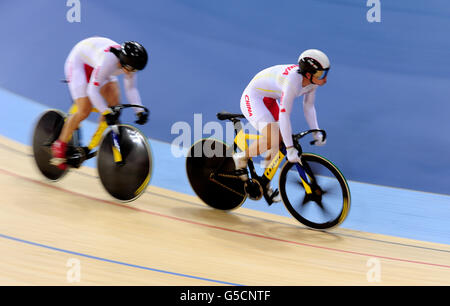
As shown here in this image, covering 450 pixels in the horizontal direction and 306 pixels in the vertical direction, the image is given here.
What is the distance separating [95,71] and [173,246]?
1206 millimetres

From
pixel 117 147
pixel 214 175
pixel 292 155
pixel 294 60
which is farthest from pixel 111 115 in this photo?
pixel 294 60

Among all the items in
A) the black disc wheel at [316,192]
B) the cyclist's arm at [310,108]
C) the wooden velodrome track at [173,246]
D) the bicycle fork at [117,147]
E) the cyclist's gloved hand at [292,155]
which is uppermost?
the cyclist's arm at [310,108]

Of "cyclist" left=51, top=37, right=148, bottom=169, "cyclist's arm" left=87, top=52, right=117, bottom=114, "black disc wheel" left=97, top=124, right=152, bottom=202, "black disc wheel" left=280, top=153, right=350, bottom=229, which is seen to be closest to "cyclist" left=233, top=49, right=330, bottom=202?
"black disc wheel" left=280, top=153, right=350, bottom=229

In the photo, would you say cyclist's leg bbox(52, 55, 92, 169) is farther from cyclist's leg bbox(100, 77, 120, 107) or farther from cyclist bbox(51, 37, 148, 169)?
cyclist's leg bbox(100, 77, 120, 107)

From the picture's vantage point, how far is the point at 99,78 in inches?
124

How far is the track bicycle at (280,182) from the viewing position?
3027mm

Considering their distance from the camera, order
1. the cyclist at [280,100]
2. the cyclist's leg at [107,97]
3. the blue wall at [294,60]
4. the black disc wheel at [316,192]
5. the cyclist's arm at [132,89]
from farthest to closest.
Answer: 1. the blue wall at [294,60]
2. the cyclist's leg at [107,97]
3. the cyclist's arm at [132,89]
4. the black disc wheel at [316,192]
5. the cyclist at [280,100]

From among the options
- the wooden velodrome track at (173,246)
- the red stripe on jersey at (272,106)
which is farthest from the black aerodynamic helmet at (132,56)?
the wooden velodrome track at (173,246)

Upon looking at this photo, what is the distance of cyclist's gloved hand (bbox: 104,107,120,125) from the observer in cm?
315

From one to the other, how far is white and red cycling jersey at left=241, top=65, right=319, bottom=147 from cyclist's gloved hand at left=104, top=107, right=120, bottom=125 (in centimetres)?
81

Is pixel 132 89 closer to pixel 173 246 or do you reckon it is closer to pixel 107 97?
pixel 107 97

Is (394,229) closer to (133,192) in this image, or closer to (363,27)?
(133,192)

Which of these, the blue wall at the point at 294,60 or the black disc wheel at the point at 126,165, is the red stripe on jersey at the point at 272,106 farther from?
the blue wall at the point at 294,60

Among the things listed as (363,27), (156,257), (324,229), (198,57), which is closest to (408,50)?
(363,27)
